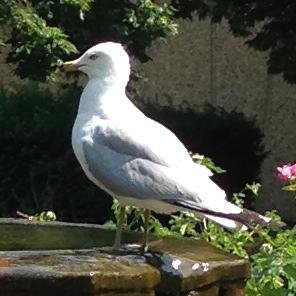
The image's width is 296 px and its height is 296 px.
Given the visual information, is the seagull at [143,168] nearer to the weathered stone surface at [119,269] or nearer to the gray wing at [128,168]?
the gray wing at [128,168]

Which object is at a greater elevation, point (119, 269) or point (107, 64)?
point (107, 64)

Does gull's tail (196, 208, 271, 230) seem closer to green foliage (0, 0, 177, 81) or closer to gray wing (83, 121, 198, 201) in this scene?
gray wing (83, 121, 198, 201)

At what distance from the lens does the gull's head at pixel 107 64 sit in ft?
15.8

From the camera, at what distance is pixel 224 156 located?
10852 mm

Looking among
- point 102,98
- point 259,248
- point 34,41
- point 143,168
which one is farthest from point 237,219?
point 34,41

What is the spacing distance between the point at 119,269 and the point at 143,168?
23.7 inches

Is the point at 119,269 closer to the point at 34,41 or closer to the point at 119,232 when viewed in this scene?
the point at 119,232

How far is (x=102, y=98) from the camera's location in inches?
187

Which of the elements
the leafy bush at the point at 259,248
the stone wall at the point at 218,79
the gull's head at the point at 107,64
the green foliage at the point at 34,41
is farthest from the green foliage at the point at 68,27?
the stone wall at the point at 218,79

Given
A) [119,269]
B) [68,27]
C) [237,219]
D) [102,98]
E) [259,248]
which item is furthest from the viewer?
[68,27]

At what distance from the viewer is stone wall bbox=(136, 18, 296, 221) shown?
1291cm

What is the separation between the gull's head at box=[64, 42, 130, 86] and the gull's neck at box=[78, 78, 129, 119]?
0.8 inches

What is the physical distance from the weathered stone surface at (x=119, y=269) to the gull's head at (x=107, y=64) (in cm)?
59

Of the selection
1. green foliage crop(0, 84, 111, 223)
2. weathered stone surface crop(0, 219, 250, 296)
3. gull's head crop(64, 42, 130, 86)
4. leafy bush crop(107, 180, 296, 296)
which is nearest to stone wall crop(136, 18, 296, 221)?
green foliage crop(0, 84, 111, 223)
